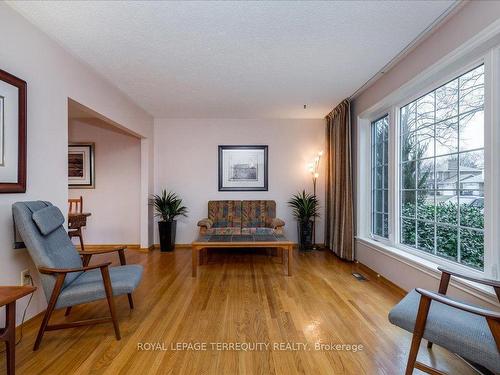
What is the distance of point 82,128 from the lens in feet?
15.9

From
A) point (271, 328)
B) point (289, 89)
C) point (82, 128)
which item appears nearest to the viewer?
point (271, 328)

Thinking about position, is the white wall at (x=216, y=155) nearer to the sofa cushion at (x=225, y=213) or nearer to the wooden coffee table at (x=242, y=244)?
the sofa cushion at (x=225, y=213)

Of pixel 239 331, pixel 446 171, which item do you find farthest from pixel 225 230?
pixel 446 171

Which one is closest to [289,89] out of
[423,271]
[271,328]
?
[423,271]

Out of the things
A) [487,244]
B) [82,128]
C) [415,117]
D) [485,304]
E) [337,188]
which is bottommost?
[485,304]

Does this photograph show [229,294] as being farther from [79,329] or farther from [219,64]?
[219,64]

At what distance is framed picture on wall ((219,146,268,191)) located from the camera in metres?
4.93

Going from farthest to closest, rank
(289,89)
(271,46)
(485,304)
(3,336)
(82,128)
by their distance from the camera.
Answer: (82,128)
(289,89)
(271,46)
(485,304)
(3,336)

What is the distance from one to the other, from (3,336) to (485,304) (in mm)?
2936

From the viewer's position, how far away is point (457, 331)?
1.31 meters

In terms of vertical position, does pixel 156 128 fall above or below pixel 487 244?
above

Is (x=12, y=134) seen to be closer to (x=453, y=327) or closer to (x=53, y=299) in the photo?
Result: (x=53, y=299)

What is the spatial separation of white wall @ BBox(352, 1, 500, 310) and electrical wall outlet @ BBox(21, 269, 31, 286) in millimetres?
3438

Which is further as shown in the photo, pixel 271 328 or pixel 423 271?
pixel 423 271
